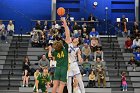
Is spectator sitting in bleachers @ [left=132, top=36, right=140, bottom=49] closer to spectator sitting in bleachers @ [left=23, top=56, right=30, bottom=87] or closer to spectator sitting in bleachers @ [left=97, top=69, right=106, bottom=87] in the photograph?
spectator sitting in bleachers @ [left=97, top=69, right=106, bottom=87]

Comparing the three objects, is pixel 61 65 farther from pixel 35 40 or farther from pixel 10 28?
pixel 10 28

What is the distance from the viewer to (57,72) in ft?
35.5

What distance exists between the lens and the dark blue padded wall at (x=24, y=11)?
30.0m

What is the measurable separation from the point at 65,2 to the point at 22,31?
13.5 ft

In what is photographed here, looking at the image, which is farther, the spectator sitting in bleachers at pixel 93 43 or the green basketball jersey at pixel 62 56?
the spectator sitting in bleachers at pixel 93 43

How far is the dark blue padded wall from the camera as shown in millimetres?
30000

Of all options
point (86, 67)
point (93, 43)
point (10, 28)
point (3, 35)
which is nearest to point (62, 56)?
point (86, 67)

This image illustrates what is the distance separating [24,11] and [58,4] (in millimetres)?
2688

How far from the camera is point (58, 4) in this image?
30375 mm

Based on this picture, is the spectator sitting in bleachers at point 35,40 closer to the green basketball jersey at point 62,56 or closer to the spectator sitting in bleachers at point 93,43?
the spectator sitting in bleachers at point 93,43

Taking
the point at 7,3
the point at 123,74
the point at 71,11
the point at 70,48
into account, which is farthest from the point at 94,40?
the point at 70,48

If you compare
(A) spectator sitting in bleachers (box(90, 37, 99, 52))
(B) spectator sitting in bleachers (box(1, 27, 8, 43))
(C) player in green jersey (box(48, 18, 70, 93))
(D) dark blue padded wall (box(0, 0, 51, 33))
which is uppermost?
(D) dark blue padded wall (box(0, 0, 51, 33))

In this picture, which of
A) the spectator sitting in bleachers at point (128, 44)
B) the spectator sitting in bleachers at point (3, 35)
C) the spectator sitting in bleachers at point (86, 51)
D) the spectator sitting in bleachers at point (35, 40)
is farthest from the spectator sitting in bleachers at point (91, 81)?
the spectator sitting in bleachers at point (3, 35)

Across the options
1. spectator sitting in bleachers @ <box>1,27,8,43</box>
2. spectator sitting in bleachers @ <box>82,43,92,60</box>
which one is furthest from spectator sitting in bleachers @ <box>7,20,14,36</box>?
spectator sitting in bleachers @ <box>82,43,92,60</box>
